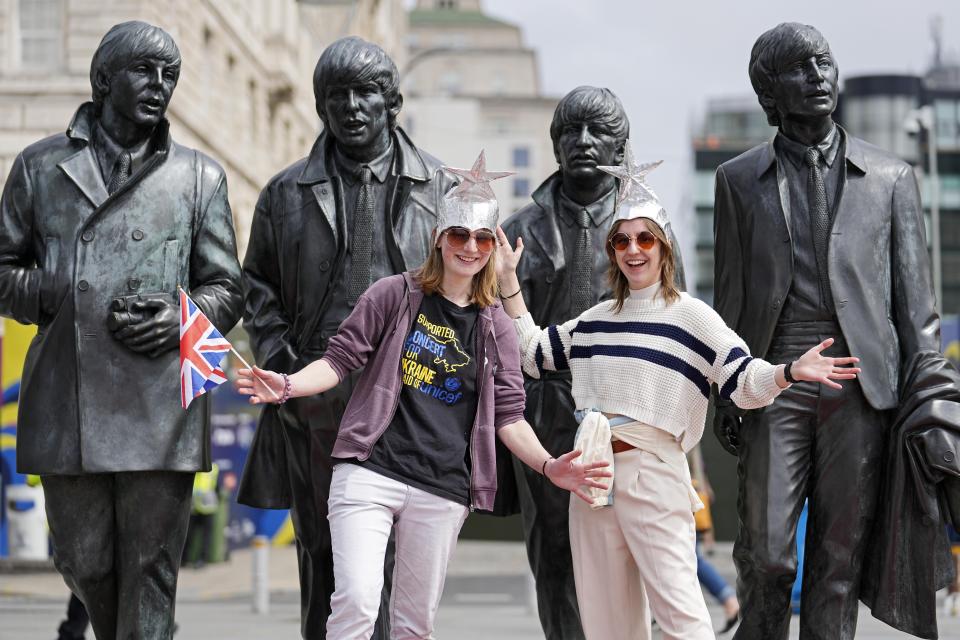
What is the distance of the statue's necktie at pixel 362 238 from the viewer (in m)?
6.73

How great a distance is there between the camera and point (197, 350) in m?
5.93

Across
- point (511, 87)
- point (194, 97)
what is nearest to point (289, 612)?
point (194, 97)

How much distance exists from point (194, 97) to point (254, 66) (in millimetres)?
7653

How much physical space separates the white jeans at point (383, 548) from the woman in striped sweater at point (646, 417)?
0.57 meters

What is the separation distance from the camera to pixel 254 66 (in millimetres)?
37750

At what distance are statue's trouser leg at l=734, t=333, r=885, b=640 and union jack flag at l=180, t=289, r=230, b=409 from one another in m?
2.23

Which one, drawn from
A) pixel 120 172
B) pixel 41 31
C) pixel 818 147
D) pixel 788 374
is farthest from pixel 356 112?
pixel 41 31

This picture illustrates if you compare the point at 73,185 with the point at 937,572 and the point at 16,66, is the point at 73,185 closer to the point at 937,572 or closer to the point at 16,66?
the point at 937,572

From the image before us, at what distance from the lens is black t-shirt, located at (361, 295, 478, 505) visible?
18.7 feet

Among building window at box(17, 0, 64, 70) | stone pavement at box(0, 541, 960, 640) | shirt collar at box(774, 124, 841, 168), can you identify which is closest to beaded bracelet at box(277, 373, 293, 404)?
shirt collar at box(774, 124, 841, 168)

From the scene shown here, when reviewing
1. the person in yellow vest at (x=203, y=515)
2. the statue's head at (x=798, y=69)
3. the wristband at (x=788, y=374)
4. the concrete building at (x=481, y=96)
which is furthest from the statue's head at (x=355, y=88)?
the concrete building at (x=481, y=96)

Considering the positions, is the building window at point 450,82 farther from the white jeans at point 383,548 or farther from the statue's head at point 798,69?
the white jeans at point 383,548

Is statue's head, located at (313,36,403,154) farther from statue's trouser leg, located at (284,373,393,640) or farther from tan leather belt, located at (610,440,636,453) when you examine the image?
tan leather belt, located at (610,440,636,453)

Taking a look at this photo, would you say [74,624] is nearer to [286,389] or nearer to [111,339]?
[111,339]
